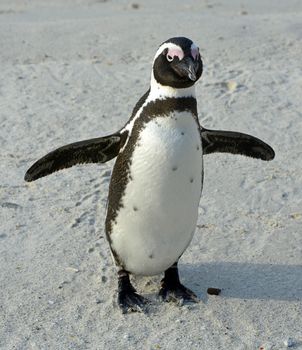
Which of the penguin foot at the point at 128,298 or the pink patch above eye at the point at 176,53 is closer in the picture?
the pink patch above eye at the point at 176,53

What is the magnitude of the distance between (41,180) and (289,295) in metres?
1.56

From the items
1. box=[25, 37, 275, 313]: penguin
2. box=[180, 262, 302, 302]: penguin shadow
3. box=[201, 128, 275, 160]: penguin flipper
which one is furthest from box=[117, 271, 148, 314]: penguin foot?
box=[201, 128, 275, 160]: penguin flipper

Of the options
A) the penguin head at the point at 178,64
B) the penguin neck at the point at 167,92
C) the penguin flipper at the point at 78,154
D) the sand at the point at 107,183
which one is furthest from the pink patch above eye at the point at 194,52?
the sand at the point at 107,183

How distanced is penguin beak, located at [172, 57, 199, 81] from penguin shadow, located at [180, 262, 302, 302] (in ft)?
3.06

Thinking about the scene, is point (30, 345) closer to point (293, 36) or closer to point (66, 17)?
point (293, 36)

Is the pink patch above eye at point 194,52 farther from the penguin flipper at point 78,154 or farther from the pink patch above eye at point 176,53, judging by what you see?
the penguin flipper at point 78,154

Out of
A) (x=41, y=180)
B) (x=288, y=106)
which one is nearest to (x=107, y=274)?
(x=41, y=180)

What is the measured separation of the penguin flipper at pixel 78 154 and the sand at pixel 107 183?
19.6 inches

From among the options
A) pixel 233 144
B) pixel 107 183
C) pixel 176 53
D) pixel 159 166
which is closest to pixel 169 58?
pixel 176 53

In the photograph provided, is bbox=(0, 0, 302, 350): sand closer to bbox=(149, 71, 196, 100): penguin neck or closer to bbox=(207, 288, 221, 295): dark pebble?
bbox=(207, 288, 221, 295): dark pebble

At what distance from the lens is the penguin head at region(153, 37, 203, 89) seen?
3.03m

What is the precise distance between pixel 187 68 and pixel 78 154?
1.99ft

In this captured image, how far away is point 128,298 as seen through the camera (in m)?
3.42

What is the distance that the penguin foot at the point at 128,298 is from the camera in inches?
134
